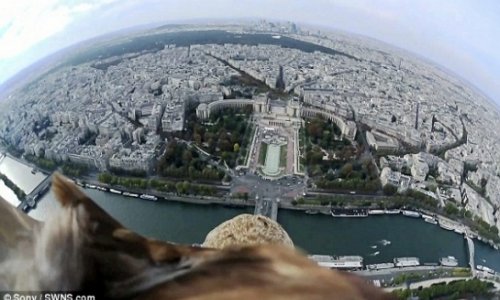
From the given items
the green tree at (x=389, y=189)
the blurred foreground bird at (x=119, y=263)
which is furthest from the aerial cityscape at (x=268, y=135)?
the blurred foreground bird at (x=119, y=263)

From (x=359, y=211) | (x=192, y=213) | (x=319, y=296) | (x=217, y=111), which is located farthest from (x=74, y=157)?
(x=319, y=296)

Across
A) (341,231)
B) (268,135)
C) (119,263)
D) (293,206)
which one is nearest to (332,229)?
(341,231)

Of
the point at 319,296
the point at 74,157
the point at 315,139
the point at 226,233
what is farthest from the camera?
the point at 315,139

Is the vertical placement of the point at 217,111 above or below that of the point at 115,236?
above

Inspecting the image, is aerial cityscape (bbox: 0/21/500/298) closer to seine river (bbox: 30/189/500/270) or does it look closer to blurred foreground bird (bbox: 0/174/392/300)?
seine river (bbox: 30/189/500/270)

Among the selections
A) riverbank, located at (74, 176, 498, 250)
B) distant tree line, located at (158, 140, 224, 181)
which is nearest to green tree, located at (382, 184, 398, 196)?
riverbank, located at (74, 176, 498, 250)

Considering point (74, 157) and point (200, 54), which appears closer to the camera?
point (74, 157)

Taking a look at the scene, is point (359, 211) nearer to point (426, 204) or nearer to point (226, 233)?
point (426, 204)
